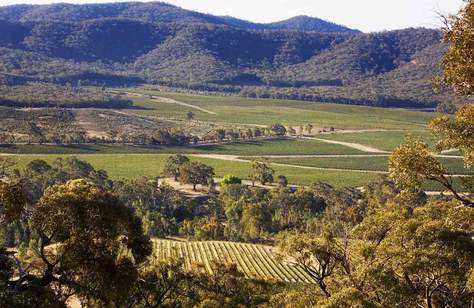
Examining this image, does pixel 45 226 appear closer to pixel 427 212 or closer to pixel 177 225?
pixel 427 212

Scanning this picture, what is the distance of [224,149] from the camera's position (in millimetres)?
154125

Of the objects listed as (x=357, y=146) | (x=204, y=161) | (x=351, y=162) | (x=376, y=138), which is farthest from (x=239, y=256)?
(x=376, y=138)

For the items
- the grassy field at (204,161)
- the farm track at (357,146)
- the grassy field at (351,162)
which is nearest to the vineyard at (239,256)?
the grassy field at (204,161)

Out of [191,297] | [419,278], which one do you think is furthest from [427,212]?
[191,297]

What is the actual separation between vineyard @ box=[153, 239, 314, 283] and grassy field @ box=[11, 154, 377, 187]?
44060 millimetres

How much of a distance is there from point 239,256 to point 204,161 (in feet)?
224

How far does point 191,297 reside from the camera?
28141 mm

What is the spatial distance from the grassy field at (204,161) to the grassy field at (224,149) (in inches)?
225

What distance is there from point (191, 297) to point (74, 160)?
270ft

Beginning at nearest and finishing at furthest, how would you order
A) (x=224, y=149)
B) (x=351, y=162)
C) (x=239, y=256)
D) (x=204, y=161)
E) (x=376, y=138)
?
(x=239, y=256) < (x=204, y=161) < (x=351, y=162) < (x=224, y=149) < (x=376, y=138)

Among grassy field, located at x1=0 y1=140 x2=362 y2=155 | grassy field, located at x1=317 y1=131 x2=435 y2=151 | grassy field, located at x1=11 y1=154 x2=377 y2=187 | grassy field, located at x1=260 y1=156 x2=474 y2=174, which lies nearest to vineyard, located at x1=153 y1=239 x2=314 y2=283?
grassy field, located at x1=11 y1=154 x2=377 y2=187

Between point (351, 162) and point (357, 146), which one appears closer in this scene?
point (351, 162)

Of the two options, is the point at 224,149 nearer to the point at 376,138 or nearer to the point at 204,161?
the point at 204,161

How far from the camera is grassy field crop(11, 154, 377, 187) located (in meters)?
116
